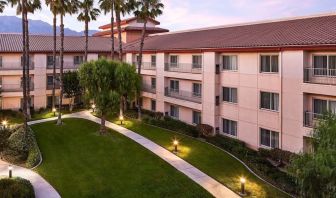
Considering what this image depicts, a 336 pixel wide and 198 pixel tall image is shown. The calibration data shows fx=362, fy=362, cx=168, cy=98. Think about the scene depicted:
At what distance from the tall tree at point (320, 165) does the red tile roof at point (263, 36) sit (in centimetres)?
1092

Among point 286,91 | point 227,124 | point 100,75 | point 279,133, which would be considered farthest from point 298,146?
point 100,75

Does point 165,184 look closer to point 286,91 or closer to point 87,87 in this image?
point 286,91

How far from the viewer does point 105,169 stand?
2870 centimetres

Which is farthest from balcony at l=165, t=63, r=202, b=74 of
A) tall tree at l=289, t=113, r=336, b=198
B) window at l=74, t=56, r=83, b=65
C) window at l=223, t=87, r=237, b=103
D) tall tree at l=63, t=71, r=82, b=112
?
tall tree at l=289, t=113, r=336, b=198

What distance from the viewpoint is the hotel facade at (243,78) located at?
1092 inches

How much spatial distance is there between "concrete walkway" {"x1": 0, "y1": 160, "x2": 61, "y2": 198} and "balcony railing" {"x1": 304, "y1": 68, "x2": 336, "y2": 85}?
20187mm

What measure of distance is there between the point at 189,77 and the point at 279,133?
47.8 ft

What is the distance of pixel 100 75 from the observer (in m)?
35.8

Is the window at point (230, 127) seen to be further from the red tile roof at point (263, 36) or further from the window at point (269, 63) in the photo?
the red tile roof at point (263, 36)

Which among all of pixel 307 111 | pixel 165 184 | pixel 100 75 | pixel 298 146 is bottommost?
pixel 165 184

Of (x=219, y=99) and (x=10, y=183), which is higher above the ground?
(x=219, y=99)

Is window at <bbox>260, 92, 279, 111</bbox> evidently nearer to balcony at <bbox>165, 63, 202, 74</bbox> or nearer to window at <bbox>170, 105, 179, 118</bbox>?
balcony at <bbox>165, 63, 202, 74</bbox>

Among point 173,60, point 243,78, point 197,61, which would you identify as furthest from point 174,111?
point 243,78

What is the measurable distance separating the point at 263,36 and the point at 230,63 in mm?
4185
